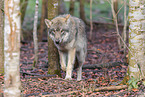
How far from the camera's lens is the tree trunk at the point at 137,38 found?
6.20m

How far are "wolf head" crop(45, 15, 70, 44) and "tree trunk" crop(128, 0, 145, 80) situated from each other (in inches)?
99.3

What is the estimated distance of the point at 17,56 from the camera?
461 centimetres

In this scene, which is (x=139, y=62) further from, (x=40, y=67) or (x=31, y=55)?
(x=31, y=55)

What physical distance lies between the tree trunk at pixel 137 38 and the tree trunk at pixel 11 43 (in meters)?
3.48

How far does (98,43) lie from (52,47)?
10311 millimetres

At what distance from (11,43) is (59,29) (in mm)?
3345

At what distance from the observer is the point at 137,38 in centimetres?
625

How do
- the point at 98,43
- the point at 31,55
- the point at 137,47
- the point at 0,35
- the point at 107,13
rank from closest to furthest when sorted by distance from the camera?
1. the point at 137,47
2. the point at 0,35
3. the point at 31,55
4. the point at 98,43
5. the point at 107,13

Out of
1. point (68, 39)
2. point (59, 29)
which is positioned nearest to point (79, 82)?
point (68, 39)

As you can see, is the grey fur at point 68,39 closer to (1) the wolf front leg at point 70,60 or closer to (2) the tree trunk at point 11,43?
(1) the wolf front leg at point 70,60

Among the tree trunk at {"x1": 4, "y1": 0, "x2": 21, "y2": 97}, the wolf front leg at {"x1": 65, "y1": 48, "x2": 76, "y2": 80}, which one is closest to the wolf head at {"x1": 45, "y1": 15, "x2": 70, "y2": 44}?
the wolf front leg at {"x1": 65, "y1": 48, "x2": 76, "y2": 80}

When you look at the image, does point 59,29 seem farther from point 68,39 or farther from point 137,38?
point 137,38

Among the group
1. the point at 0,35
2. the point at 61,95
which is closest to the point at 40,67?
the point at 0,35

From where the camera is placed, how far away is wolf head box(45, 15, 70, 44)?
759cm
